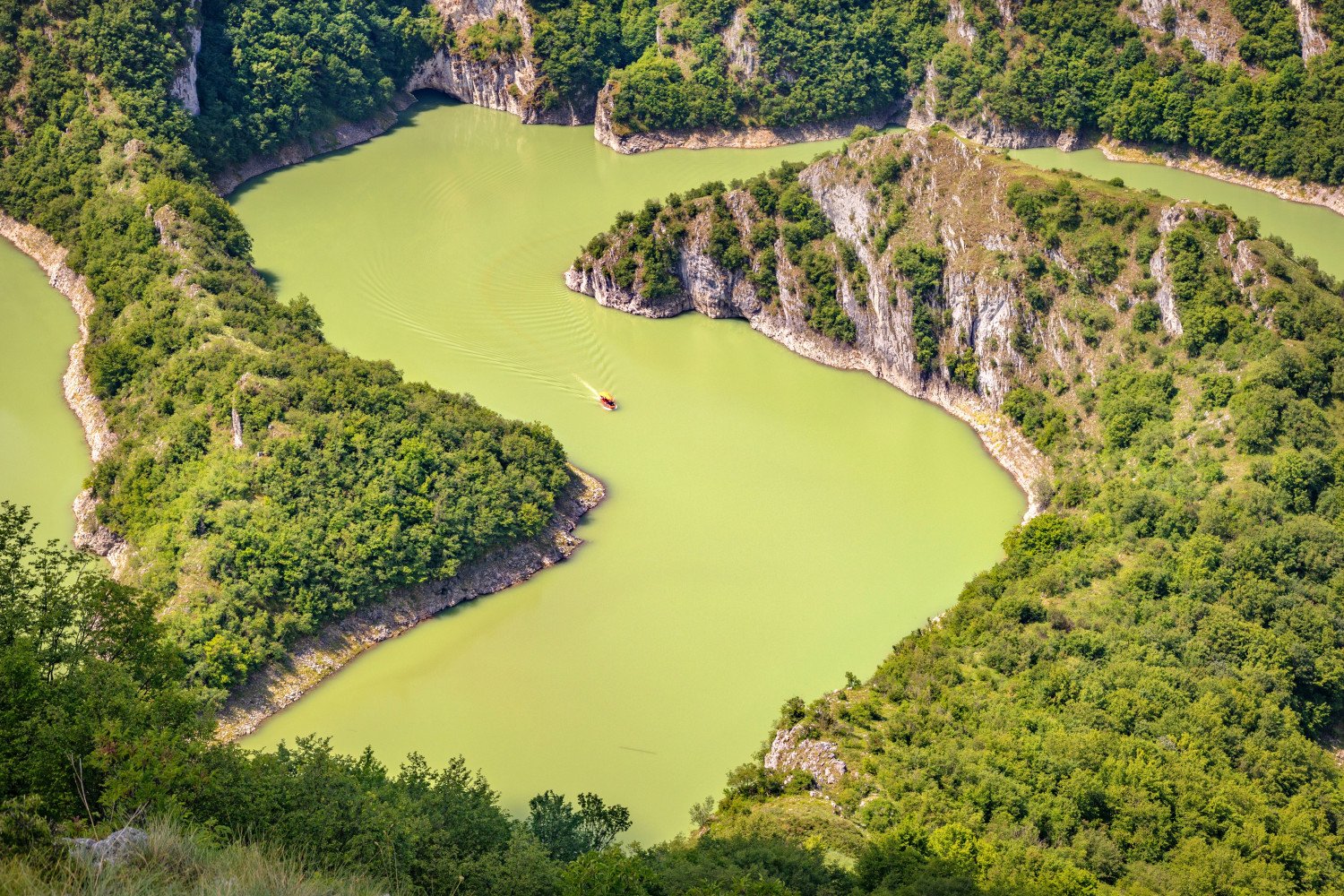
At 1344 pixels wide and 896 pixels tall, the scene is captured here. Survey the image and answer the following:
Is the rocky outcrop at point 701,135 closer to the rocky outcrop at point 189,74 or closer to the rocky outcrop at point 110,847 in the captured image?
the rocky outcrop at point 189,74

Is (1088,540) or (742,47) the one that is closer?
(1088,540)

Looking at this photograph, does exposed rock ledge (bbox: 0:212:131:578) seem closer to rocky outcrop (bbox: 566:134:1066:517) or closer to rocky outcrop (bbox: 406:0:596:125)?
rocky outcrop (bbox: 566:134:1066:517)

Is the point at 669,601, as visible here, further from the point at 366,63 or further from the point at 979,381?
the point at 366,63

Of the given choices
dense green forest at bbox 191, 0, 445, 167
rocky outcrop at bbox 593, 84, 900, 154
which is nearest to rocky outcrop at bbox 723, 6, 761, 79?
rocky outcrop at bbox 593, 84, 900, 154

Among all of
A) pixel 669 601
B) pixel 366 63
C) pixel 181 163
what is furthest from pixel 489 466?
pixel 366 63

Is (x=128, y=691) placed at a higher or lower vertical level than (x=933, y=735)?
higher

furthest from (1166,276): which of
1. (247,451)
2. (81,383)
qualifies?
(81,383)


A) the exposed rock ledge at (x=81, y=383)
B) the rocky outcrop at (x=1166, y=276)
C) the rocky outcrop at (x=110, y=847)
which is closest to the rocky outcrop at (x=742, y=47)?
the rocky outcrop at (x=1166, y=276)

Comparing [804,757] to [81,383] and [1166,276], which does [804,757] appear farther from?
[81,383]
